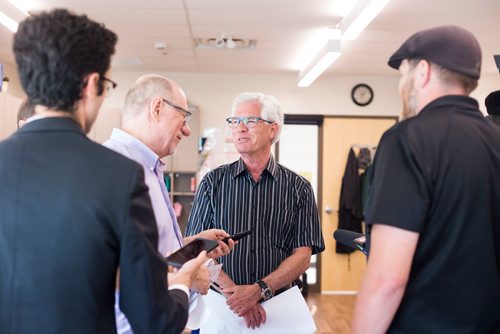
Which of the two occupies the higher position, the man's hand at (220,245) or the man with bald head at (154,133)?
the man with bald head at (154,133)

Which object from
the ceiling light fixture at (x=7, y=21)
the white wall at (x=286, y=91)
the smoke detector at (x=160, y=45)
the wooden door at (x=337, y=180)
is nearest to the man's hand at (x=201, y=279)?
the ceiling light fixture at (x=7, y=21)

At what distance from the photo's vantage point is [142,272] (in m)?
0.96

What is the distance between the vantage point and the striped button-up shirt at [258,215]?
2086 mm

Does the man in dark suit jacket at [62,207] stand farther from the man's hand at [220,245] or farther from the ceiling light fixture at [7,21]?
the ceiling light fixture at [7,21]

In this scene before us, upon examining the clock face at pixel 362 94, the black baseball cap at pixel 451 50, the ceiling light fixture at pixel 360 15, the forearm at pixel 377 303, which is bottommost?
the forearm at pixel 377 303

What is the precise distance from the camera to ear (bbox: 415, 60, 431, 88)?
120 centimetres

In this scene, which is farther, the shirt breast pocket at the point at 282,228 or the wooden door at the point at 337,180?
the wooden door at the point at 337,180

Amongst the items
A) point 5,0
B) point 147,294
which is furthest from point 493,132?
point 5,0

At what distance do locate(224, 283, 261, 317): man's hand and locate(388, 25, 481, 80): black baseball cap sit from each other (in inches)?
47.1

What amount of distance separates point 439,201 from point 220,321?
48.8 inches

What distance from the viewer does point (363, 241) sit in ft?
5.23

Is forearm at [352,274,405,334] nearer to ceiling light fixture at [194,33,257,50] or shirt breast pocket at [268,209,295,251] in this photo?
shirt breast pocket at [268,209,295,251]

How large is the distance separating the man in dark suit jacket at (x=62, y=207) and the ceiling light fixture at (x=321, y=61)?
3.58 meters

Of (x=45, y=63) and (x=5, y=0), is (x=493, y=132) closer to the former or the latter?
(x=45, y=63)
